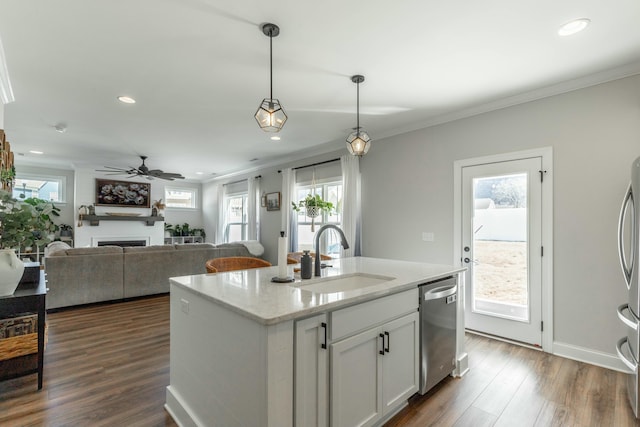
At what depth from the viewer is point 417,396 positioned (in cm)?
223

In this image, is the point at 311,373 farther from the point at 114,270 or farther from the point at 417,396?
the point at 114,270

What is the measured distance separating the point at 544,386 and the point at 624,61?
110 inches

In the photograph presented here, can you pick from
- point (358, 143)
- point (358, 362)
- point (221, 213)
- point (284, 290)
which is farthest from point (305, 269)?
point (221, 213)

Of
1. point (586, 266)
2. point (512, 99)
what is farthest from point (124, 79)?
point (586, 266)

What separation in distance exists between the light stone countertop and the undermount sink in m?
0.02

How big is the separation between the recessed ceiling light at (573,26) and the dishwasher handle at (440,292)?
203 cm

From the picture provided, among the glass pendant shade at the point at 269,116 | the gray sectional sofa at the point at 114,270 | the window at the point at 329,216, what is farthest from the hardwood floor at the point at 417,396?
the window at the point at 329,216

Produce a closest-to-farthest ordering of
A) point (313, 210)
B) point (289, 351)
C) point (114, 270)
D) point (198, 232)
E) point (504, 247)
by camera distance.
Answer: point (289, 351) < point (504, 247) < point (313, 210) < point (114, 270) < point (198, 232)

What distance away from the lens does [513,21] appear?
211cm

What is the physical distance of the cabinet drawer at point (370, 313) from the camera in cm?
155

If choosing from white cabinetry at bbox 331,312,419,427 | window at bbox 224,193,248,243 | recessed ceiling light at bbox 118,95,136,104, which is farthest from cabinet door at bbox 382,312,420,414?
window at bbox 224,193,248,243

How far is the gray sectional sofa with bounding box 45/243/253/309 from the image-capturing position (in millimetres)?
4301

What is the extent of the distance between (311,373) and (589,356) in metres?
2.96

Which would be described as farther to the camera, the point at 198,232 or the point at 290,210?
the point at 198,232
